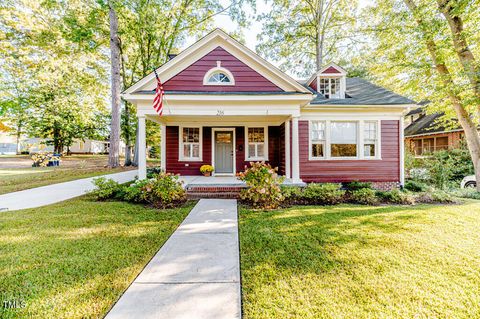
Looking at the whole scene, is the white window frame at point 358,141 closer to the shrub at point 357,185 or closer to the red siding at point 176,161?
the shrub at point 357,185

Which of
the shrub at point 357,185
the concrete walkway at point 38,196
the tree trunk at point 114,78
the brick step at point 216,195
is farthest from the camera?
the tree trunk at point 114,78

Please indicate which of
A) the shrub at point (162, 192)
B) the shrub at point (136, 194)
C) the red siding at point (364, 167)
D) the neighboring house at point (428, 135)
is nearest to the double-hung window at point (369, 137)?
the red siding at point (364, 167)

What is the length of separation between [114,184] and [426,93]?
47.6 feet

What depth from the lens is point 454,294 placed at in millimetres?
2543

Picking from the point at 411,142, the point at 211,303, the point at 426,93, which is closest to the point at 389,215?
the point at 211,303

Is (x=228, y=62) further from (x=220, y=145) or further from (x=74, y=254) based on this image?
(x=74, y=254)

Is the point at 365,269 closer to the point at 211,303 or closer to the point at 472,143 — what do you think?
the point at 211,303

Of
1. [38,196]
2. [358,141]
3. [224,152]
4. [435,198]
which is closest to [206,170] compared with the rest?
[224,152]

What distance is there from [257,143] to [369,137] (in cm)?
501

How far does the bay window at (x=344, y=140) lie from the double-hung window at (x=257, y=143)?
2358 mm

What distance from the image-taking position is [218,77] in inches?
344

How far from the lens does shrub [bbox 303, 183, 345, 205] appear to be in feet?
22.4

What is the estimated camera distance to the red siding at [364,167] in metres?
9.58

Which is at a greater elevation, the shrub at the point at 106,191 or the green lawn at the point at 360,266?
the shrub at the point at 106,191
